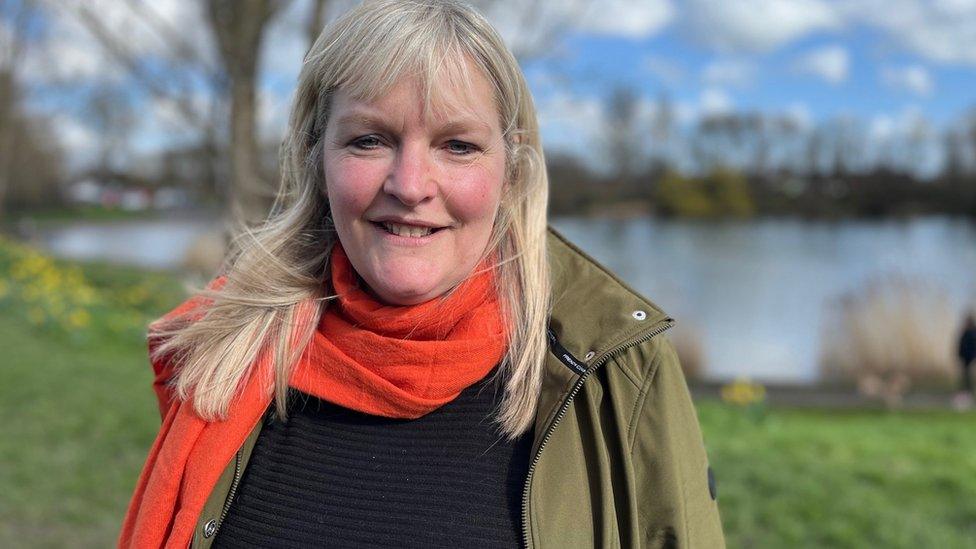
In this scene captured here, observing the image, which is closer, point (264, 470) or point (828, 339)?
point (264, 470)

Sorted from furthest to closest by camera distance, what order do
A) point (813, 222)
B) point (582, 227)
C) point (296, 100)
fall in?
point (813, 222) → point (582, 227) → point (296, 100)

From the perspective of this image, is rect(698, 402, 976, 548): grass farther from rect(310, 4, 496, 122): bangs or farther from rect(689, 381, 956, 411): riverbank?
rect(310, 4, 496, 122): bangs

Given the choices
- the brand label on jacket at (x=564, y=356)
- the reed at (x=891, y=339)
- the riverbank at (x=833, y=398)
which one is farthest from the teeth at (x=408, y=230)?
the reed at (x=891, y=339)

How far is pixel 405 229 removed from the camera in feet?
5.24

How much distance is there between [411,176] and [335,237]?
1.42 feet

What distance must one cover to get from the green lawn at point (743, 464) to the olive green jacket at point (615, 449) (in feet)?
7.71

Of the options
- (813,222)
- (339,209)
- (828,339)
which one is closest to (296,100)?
(339,209)

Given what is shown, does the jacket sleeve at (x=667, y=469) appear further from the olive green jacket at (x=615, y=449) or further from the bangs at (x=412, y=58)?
the bangs at (x=412, y=58)

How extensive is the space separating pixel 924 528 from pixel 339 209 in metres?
3.36

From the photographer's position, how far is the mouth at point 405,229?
1.59 m

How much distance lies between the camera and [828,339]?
829 cm

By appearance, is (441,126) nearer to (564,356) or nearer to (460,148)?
(460,148)

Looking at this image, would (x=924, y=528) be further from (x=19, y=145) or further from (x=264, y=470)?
(x=19, y=145)

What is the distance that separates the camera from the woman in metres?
1.53
